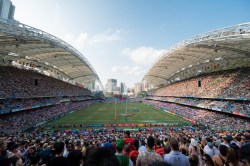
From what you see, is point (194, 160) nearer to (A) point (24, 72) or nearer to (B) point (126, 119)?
(B) point (126, 119)

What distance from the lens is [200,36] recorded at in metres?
26.5

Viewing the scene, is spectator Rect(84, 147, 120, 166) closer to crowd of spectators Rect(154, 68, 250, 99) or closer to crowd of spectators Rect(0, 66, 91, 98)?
crowd of spectators Rect(154, 68, 250, 99)

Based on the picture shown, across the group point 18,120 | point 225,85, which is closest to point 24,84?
point 18,120

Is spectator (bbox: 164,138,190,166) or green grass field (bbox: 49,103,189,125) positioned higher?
spectator (bbox: 164,138,190,166)

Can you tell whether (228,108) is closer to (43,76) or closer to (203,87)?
(203,87)

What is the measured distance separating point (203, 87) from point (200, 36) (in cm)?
2197

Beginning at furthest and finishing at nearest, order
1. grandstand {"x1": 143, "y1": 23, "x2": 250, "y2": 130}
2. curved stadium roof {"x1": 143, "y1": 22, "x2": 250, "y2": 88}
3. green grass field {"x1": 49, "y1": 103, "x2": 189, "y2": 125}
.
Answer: green grass field {"x1": 49, "y1": 103, "x2": 189, "y2": 125} → grandstand {"x1": 143, "y1": 23, "x2": 250, "y2": 130} → curved stadium roof {"x1": 143, "y1": 22, "x2": 250, "y2": 88}

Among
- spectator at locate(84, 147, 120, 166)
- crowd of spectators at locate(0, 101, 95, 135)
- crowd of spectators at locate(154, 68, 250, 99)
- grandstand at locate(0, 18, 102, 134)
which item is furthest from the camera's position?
crowd of spectators at locate(154, 68, 250, 99)

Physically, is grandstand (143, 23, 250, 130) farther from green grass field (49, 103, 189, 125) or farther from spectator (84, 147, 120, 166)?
spectator (84, 147, 120, 166)

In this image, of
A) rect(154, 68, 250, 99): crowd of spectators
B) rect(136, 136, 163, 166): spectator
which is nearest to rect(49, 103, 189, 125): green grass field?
rect(154, 68, 250, 99): crowd of spectators

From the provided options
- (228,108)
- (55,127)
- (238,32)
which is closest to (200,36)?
(238,32)

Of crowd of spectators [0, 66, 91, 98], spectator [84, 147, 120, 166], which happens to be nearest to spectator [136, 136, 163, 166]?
spectator [84, 147, 120, 166]

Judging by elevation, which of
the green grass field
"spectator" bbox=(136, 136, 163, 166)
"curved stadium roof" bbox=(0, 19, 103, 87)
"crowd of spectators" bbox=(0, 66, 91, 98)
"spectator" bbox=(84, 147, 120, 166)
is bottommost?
the green grass field

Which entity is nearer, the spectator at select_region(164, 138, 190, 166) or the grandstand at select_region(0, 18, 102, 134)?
the spectator at select_region(164, 138, 190, 166)
